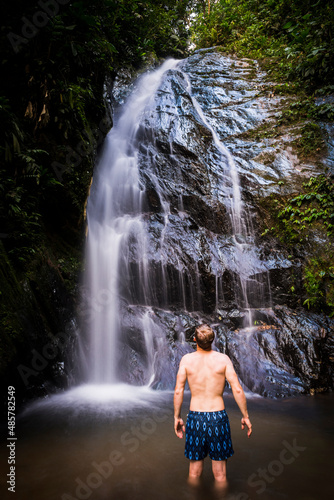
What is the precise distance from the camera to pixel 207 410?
291 centimetres

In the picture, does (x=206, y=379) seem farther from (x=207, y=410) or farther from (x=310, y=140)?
(x=310, y=140)

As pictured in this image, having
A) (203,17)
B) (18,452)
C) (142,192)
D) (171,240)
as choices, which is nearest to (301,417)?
(18,452)

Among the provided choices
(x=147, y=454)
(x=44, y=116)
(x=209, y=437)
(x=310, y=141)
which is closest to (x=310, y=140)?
(x=310, y=141)

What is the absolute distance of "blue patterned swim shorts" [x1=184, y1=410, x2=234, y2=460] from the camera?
9.25 feet

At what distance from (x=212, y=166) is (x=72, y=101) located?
533 cm

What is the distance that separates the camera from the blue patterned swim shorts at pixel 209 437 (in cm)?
282

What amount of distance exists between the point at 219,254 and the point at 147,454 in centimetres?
602

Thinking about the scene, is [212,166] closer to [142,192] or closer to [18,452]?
[142,192]

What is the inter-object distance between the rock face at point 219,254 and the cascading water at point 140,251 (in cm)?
4

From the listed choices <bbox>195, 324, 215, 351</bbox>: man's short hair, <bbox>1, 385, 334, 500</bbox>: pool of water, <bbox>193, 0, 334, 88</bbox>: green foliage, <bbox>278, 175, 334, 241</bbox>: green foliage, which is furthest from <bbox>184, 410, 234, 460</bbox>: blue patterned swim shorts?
<bbox>193, 0, 334, 88</bbox>: green foliage

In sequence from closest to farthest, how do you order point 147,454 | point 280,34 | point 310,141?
point 147,454
point 310,141
point 280,34

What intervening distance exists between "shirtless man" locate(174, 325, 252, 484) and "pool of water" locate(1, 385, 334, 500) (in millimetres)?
323

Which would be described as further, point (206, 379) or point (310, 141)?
point (310, 141)

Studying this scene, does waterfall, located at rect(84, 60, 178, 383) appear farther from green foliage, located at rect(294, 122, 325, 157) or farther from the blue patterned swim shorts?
green foliage, located at rect(294, 122, 325, 157)
